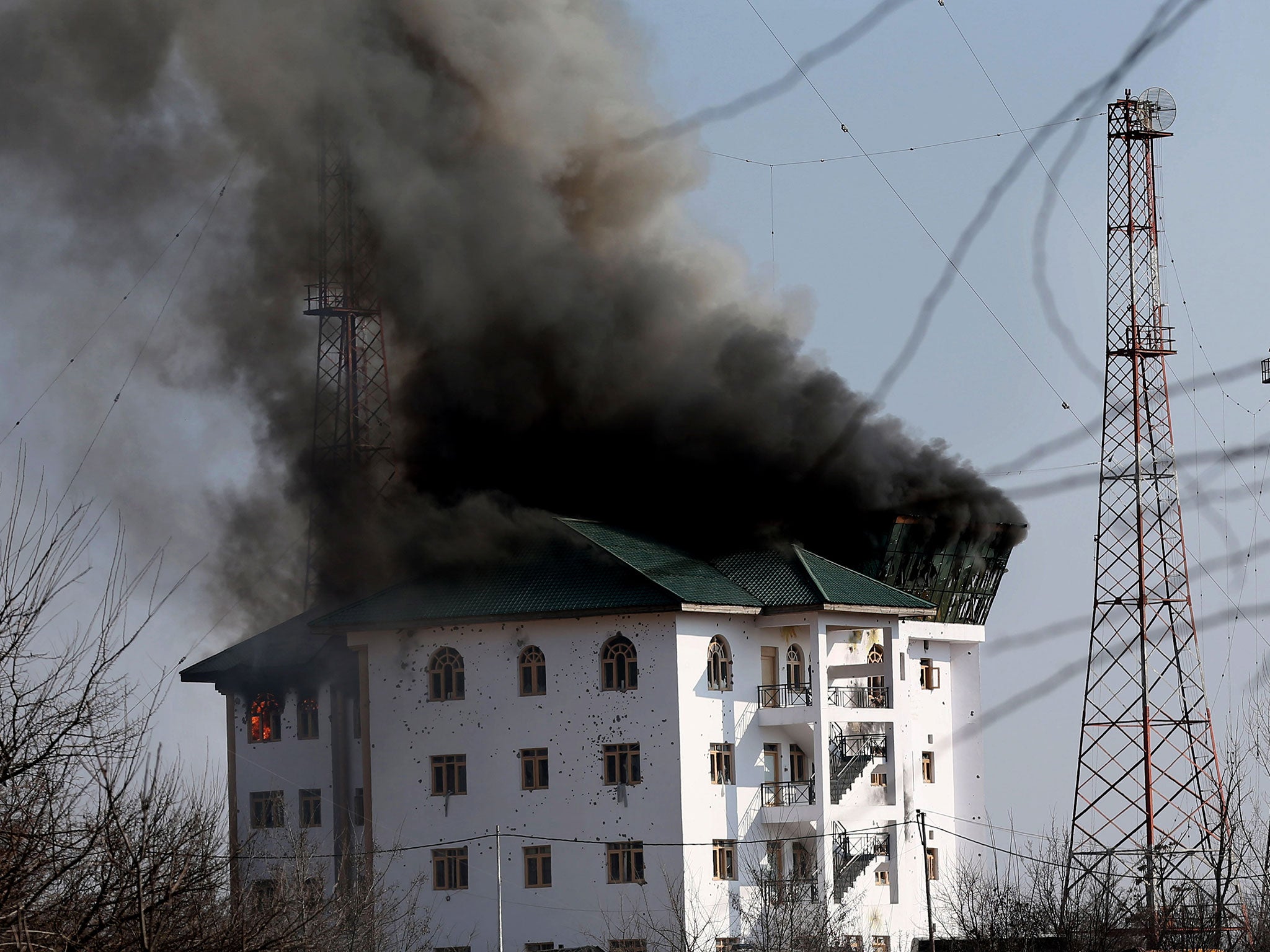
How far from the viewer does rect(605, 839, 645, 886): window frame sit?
66625mm

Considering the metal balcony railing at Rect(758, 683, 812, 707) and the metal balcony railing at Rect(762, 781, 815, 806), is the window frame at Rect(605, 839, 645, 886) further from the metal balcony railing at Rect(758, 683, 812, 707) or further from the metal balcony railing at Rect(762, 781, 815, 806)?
the metal balcony railing at Rect(758, 683, 812, 707)

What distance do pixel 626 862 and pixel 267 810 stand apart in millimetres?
15210

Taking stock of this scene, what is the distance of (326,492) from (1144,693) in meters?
28.9

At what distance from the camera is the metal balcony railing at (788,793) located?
228 ft

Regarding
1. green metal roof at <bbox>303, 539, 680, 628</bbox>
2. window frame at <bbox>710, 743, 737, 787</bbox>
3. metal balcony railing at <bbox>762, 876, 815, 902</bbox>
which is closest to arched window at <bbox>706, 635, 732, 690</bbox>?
window frame at <bbox>710, 743, 737, 787</bbox>

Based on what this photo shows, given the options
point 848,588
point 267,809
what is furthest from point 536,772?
point 848,588

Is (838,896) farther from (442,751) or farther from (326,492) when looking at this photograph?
(326,492)

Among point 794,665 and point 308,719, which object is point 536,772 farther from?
point 308,719

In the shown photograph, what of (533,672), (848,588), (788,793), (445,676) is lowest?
(788,793)

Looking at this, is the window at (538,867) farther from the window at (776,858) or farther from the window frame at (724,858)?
the window at (776,858)

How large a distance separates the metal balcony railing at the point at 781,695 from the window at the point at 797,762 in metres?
1.65

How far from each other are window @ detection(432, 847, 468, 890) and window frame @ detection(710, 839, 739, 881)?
8088 millimetres

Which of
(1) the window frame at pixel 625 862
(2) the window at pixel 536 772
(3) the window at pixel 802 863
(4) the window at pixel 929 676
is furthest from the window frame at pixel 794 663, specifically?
(4) the window at pixel 929 676

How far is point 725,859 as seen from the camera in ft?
224
